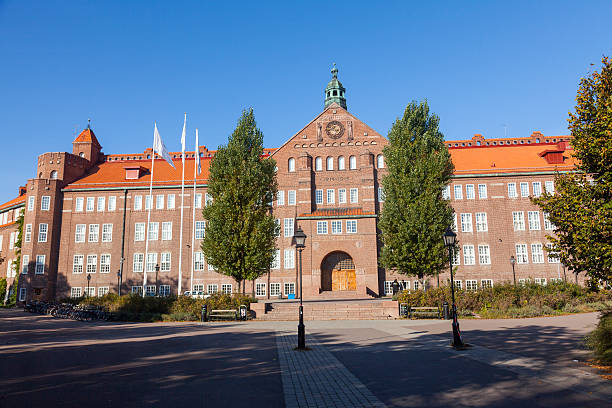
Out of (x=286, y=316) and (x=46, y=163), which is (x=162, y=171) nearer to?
(x=46, y=163)

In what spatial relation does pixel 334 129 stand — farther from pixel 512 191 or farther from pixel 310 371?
pixel 310 371

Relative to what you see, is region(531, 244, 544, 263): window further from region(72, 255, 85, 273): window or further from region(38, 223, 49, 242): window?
region(38, 223, 49, 242): window

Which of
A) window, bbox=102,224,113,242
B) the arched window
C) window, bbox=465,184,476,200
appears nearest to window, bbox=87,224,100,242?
window, bbox=102,224,113,242

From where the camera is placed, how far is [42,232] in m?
46.3

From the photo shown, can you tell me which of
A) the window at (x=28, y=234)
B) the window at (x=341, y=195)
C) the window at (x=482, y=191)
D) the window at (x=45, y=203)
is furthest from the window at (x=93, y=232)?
the window at (x=482, y=191)

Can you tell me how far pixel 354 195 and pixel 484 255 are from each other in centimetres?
1501

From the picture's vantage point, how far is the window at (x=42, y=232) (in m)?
46.1

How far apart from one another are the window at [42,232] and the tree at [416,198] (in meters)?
38.3

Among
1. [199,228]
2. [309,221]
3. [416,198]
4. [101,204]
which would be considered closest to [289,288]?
[309,221]

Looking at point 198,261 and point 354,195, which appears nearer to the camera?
point 354,195

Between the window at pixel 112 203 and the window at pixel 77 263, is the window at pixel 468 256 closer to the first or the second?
the window at pixel 112 203

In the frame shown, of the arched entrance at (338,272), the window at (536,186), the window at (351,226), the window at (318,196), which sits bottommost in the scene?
the arched entrance at (338,272)

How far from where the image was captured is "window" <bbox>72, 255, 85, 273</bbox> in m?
46.6

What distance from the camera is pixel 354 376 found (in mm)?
9859
